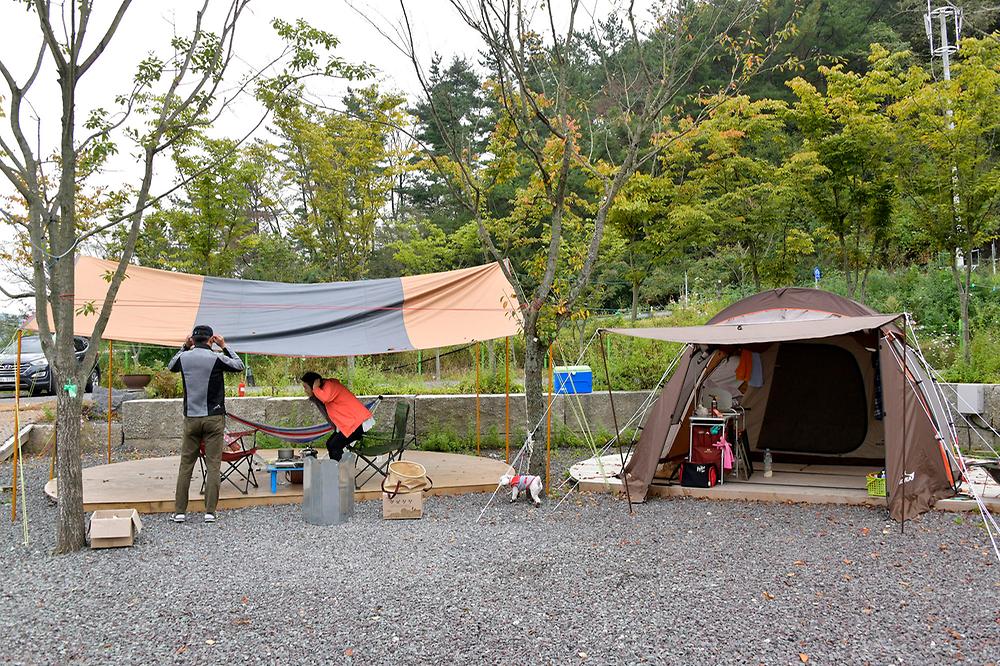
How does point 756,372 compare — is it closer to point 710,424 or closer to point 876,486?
point 710,424

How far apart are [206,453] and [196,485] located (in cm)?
98

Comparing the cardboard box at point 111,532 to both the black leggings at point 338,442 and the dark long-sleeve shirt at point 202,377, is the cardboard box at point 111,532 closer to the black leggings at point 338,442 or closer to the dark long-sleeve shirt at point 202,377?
the dark long-sleeve shirt at point 202,377

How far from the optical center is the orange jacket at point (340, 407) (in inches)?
232

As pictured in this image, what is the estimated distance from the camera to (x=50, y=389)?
12688 mm

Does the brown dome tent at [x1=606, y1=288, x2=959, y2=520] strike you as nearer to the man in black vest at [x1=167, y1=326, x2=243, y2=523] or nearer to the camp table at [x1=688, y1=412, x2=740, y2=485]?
the camp table at [x1=688, y1=412, x2=740, y2=485]

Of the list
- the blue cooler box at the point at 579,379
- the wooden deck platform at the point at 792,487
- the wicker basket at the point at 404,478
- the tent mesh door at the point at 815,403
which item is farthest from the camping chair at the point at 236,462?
the tent mesh door at the point at 815,403

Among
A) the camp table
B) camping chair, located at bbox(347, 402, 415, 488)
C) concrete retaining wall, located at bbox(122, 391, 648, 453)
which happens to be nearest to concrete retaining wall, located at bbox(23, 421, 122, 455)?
concrete retaining wall, located at bbox(122, 391, 648, 453)

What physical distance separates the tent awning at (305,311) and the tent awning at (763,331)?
1120 mm

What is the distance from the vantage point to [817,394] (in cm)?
705

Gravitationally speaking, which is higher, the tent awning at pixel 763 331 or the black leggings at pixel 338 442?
the tent awning at pixel 763 331

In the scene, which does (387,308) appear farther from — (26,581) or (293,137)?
(293,137)

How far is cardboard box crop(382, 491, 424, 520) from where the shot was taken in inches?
207

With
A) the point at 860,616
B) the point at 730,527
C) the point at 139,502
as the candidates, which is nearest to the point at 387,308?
the point at 139,502

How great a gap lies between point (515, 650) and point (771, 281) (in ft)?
→ 28.6
